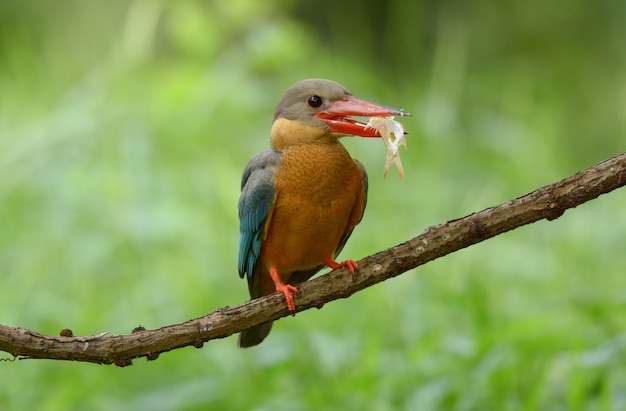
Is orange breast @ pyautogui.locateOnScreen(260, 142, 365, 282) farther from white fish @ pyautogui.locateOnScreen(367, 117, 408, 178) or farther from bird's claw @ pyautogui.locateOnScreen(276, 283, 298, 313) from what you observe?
bird's claw @ pyautogui.locateOnScreen(276, 283, 298, 313)

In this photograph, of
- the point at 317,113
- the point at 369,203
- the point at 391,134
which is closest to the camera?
the point at 391,134

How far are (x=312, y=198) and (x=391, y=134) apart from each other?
0.41m

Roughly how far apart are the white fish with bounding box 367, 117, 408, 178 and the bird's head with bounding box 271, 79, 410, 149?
12 cm

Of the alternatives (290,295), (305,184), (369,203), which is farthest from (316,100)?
(369,203)

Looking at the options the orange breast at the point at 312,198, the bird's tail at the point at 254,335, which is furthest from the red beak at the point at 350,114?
the bird's tail at the point at 254,335

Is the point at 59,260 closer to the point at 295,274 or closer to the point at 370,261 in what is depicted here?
the point at 295,274

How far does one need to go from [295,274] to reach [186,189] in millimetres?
2381

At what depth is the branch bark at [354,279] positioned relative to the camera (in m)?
2.56

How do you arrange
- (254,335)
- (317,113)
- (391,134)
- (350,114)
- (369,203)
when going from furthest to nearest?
1. (369,203)
2. (254,335)
3. (317,113)
4. (350,114)
5. (391,134)

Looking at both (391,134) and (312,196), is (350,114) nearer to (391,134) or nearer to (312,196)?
(391,134)

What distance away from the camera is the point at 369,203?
6418 millimetres

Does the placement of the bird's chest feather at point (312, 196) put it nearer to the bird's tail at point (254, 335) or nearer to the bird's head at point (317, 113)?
the bird's head at point (317, 113)

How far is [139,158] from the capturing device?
6020 millimetres

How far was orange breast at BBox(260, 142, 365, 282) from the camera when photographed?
11.3ft
